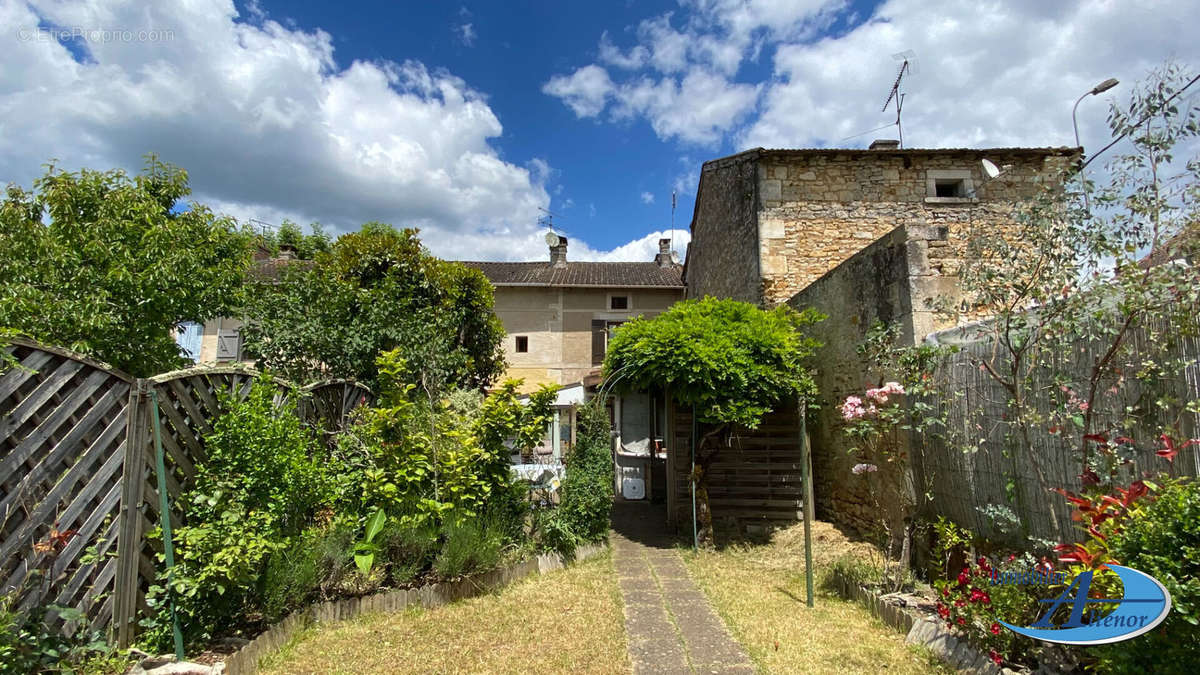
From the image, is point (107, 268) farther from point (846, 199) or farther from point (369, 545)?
point (846, 199)

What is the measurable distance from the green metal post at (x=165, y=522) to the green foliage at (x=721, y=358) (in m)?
4.74

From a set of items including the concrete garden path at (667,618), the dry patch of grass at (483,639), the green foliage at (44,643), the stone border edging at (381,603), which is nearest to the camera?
the green foliage at (44,643)

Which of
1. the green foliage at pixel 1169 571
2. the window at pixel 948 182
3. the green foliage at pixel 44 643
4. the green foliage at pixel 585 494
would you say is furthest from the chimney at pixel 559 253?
the green foliage at pixel 1169 571

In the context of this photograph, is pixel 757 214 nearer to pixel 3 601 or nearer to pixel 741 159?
pixel 741 159

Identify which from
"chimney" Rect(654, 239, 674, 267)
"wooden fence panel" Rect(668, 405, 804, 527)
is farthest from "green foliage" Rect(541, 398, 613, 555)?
"chimney" Rect(654, 239, 674, 267)

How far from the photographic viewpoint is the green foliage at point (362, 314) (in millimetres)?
7402

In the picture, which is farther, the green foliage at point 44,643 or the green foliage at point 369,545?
the green foliage at point 369,545

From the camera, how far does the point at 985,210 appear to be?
9961 millimetres

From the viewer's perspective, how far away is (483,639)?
4.18 m

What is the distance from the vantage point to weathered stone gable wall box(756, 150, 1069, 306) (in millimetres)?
9969

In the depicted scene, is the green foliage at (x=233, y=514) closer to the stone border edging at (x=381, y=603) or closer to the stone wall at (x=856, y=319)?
the stone border edging at (x=381, y=603)

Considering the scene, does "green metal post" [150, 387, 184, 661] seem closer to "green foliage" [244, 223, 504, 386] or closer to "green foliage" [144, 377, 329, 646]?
"green foliage" [144, 377, 329, 646]

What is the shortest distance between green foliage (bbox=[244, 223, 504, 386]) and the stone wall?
16.6 ft

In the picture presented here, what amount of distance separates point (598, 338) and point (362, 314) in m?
12.6
